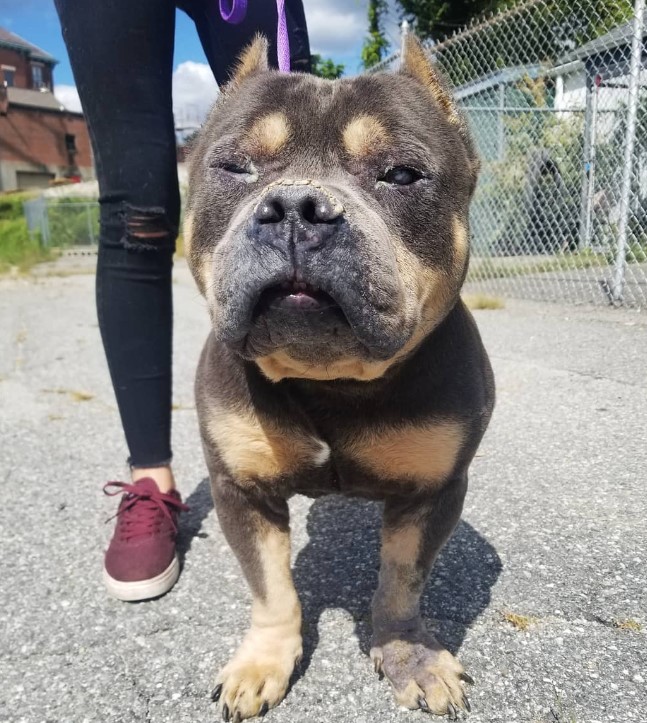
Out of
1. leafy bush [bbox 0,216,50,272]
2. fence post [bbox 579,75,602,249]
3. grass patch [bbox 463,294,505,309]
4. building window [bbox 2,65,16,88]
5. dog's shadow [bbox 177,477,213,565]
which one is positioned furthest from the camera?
building window [bbox 2,65,16,88]

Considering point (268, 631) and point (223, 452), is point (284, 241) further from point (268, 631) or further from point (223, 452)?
point (268, 631)

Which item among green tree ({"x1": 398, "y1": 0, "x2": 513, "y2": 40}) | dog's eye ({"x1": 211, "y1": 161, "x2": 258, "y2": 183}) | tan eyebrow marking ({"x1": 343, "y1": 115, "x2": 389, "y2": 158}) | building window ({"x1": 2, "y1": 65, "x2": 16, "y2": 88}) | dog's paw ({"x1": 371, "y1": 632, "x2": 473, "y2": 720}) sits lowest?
dog's paw ({"x1": 371, "y1": 632, "x2": 473, "y2": 720})

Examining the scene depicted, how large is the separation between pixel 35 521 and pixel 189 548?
26.0 inches

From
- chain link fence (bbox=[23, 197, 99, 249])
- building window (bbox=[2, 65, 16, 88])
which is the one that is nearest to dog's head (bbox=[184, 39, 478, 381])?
chain link fence (bbox=[23, 197, 99, 249])

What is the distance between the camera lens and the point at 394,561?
179cm

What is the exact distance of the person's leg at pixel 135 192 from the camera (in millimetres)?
2037

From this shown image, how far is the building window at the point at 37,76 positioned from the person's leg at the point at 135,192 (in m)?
55.6

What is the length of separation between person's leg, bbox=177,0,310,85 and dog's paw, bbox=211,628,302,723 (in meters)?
1.73

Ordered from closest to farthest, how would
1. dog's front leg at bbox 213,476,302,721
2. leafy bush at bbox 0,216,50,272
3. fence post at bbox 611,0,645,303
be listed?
dog's front leg at bbox 213,476,302,721
fence post at bbox 611,0,645,303
leafy bush at bbox 0,216,50,272

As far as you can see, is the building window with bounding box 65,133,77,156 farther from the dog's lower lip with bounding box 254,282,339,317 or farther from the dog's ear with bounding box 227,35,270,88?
the dog's lower lip with bounding box 254,282,339,317

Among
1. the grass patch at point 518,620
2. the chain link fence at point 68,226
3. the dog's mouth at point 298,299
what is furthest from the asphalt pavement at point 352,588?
the chain link fence at point 68,226

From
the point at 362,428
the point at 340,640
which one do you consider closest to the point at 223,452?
the point at 362,428

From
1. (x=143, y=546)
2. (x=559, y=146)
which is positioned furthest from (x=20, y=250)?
(x=143, y=546)

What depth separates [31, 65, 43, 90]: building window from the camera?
49.8 meters
